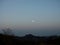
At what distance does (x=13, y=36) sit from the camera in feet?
71.7
